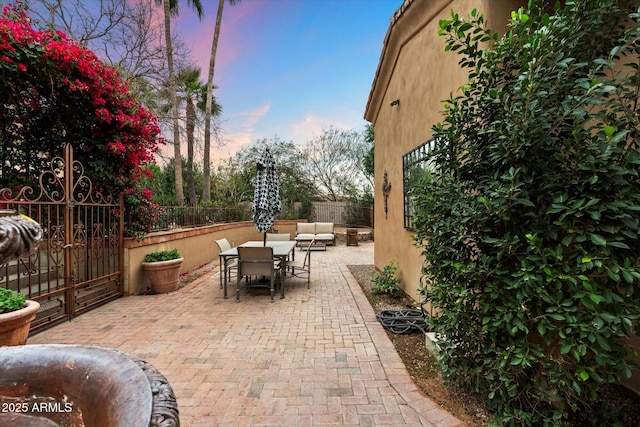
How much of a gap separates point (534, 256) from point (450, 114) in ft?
3.98

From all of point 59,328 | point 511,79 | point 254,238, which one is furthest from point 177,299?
point 254,238

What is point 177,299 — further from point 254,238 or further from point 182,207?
point 254,238

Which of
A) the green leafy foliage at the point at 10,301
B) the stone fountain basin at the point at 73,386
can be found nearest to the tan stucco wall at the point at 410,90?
the stone fountain basin at the point at 73,386

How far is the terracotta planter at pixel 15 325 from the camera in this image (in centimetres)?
262

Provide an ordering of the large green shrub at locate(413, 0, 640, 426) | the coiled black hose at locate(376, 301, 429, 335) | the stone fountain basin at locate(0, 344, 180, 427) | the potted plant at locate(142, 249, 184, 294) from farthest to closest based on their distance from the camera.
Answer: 1. the potted plant at locate(142, 249, 184, 294)
2. the coiled black hose at locate(376, 301, 429, 335)
3. the large green shrub at locate(413, 0, 640, 426)
4. the stone fountain basin at locate(0, 344, 180, 427)

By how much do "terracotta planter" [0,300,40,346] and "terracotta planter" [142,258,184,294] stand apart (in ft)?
7.46

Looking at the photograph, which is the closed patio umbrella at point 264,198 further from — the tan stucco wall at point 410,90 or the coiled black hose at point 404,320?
the coiled black hose at point 404,320

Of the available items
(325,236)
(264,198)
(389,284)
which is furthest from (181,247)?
(325,236)

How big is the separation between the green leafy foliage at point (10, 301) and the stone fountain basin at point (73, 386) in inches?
96.5

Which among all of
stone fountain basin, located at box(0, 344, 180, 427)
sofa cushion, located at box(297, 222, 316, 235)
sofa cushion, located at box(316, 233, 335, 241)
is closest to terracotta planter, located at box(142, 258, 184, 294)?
stone fountain basin, located at box(0, 344, 180, 427)

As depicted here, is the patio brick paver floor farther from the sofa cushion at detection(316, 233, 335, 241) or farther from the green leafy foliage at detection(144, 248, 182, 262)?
the sofa cushion at detection(316, 233, 335, 241)

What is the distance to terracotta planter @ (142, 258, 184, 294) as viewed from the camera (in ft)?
17.0

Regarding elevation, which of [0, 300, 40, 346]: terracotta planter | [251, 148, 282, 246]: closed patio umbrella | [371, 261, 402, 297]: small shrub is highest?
[251, 148, 282, 246]: closed patio umbrella

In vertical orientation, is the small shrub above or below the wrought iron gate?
below
